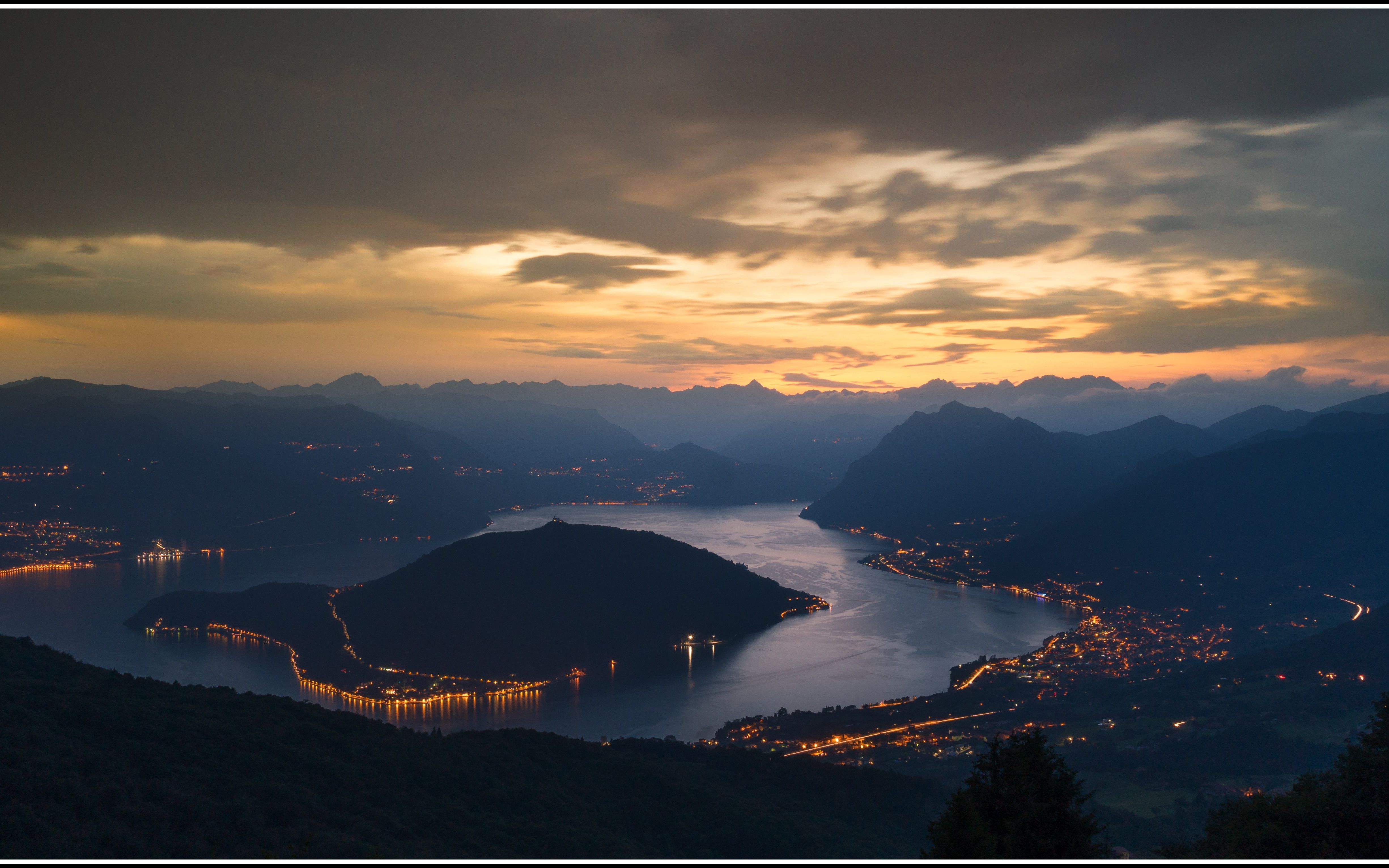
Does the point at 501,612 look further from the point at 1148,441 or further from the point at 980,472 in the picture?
the point at 1148,441

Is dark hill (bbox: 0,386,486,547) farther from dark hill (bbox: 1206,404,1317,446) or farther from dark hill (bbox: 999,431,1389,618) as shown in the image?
dark hill (bbox: 1206,404,1317,446)

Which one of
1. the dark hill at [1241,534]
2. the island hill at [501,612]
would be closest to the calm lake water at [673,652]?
the island hill at [501,612]

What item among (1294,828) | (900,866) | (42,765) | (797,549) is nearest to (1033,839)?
(900,866)

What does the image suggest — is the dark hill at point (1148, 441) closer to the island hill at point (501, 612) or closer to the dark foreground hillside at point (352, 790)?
the island hill at point (501, 612)

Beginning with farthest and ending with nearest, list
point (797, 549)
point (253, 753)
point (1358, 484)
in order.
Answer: point (797, 549)
point (1358, 484)
point (253, 753)

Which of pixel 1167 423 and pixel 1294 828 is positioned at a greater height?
pixel 1167 423

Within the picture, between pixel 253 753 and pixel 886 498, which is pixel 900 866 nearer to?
pixel 253 753

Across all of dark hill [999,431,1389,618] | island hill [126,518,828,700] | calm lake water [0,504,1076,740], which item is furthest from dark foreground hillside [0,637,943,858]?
dark hill [999,431,1389,618]
